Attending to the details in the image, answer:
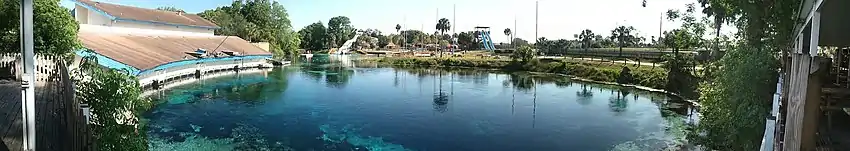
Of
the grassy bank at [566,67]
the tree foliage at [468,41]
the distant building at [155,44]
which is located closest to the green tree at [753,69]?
the distant building at [155,44]

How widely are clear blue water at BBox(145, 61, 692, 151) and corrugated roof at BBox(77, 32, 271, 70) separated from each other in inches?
69.1

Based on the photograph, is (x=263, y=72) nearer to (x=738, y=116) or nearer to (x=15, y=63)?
(x=15, y=63)

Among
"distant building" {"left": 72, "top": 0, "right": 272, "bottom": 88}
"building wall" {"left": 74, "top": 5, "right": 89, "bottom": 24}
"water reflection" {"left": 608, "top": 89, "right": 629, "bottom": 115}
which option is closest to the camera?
"water reflection" {"left": 608, "top": 89, "right": 629, "bottom": 115}

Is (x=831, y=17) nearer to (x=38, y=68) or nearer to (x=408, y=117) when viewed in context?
(x=38, y=68)

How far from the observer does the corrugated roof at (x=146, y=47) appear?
1983 centimetres

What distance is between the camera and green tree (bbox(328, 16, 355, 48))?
7750 centimetres

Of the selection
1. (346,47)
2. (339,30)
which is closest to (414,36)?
(339,30)

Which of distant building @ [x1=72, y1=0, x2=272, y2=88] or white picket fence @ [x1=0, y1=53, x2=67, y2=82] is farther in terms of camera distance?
distant building @ [x1=72, y1=0, x2=272, y2=88]

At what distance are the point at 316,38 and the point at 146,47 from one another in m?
51.1

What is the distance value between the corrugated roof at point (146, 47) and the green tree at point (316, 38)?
37802 millimetres

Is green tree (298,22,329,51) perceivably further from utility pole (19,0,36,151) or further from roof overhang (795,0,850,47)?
utility pole (19,0,36,151)

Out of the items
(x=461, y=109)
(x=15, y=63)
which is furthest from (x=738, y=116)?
(x=15, y=63)

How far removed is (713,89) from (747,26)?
5.01ft

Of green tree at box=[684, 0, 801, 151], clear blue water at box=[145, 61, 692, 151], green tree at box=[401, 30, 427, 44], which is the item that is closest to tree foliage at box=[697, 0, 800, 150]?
green tree at box=[684, 0, 801, 151]
